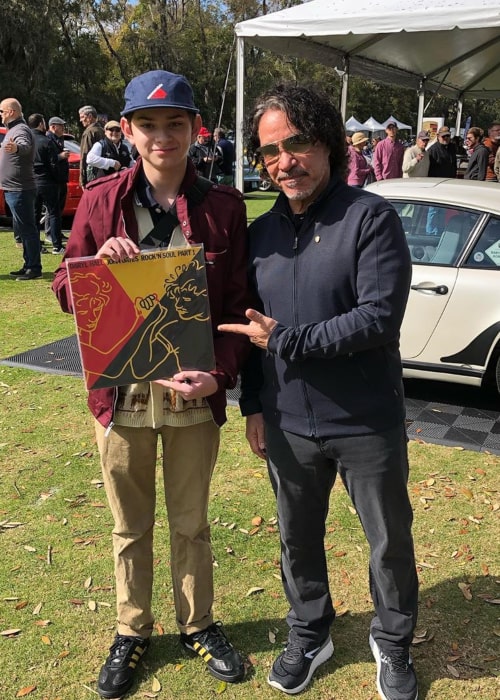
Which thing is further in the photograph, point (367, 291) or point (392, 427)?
point (392, 427)

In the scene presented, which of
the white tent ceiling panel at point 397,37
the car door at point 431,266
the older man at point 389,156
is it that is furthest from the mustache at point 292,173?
the older man at point 389,156

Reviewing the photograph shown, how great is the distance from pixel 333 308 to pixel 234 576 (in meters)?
1.62

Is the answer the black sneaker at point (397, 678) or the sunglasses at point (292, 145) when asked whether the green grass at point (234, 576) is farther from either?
the sunglasses at point (292, 145)

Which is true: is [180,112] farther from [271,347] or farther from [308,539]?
[308,539]

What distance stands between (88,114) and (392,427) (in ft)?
33.0

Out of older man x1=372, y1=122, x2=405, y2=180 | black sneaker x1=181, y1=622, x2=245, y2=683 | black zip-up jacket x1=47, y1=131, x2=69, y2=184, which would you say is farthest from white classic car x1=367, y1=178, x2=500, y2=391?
older man x1=372, y1=122, x2=405, y2=180

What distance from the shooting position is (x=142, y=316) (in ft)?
6.76

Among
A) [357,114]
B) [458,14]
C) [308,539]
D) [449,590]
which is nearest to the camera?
[308,539]

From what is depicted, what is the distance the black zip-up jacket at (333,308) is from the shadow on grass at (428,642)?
3.35ft

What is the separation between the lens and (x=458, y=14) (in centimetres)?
750

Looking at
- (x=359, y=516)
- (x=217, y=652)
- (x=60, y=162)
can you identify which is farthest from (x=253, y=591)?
(x=60, y=162)

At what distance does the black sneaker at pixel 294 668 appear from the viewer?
2434 mm

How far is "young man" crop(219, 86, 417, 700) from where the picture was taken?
1993 millimetres

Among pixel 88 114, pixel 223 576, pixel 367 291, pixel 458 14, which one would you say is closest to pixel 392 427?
pixel 367 291
